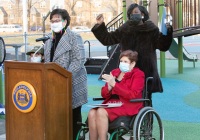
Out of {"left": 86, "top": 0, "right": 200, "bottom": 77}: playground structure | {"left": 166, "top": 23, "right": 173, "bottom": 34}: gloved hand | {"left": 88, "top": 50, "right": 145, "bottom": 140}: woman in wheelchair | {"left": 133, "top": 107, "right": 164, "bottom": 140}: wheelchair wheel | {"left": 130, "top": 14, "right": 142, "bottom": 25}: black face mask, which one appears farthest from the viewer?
{"left": 86, "top": 0, "right": 200, "bottom": 77}: playground structure

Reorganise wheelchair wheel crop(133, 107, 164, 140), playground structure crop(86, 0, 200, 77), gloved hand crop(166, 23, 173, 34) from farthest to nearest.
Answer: playground structure crop(86, 0, 200, 77), gloved hand crop(166, 23, 173, 34), wheelchair wheel crop(133, 107, 164, 140)

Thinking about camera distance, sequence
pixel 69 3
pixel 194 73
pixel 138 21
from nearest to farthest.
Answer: pixel 138 21 < pixel 194 73 < pixel 69 3

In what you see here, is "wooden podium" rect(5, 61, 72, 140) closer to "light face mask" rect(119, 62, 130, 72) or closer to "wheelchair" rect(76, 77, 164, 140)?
"wheelchair" rect(76, 77, 164, 140)

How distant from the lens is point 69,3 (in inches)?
2213

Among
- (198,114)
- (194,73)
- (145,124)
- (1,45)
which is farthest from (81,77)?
(194,73)

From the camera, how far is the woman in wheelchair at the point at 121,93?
4.93 m

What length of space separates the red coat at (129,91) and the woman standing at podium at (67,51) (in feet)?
0.92

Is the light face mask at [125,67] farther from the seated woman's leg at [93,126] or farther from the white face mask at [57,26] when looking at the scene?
the white face mask at [57,26]

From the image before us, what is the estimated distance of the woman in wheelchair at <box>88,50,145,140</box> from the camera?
16.2 feet

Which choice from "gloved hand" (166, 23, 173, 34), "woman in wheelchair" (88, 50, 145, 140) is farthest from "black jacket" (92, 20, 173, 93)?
"woman in wheelchair" (88, 50, 145, 140)

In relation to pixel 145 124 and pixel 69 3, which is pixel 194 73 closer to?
pixel 145 124

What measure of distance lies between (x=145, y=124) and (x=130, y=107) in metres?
0.26

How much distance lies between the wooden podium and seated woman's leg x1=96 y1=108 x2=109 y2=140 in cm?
29

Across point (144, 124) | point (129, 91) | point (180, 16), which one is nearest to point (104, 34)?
point (129, 91)
